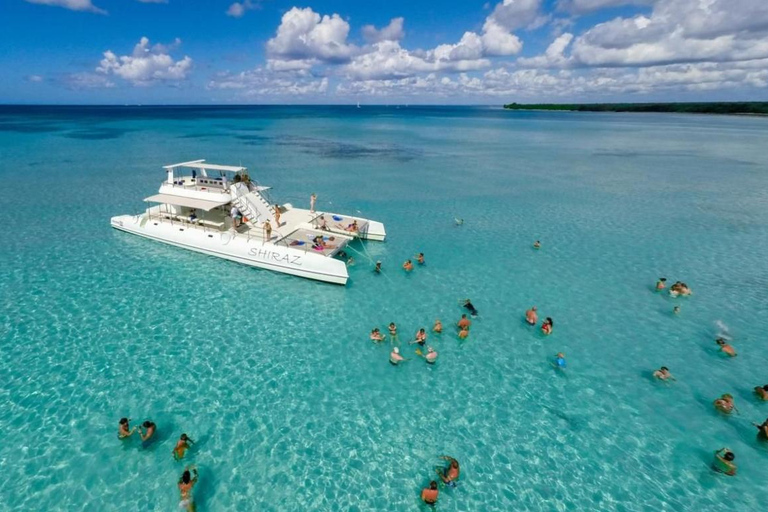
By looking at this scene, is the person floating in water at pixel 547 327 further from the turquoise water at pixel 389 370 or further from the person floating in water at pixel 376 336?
the person floating in water at pixel 376 336

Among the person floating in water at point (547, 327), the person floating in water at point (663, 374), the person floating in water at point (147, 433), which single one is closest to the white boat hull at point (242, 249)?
the person floating in water at point (547, 327)

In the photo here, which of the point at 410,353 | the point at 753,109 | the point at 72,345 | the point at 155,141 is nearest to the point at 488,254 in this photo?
the point at 410,353

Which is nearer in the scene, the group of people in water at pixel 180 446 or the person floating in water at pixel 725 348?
the group of people in water at pixel 180 446

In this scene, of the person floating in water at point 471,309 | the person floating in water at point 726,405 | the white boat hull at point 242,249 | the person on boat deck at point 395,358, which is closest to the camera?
the person floating in water at point 726,405

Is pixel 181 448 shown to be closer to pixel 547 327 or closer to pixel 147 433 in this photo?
pixel 147 433

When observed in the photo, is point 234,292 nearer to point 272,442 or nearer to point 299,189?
point 272,442

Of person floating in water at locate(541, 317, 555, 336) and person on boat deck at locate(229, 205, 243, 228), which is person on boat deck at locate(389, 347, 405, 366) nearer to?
person floating in water at locate(541, 317, 555, 336)

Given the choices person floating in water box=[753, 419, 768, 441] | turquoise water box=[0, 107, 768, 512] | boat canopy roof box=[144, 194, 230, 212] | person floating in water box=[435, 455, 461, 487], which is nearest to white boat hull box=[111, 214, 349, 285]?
turquoise water box=[0, 107, 768, 512]
